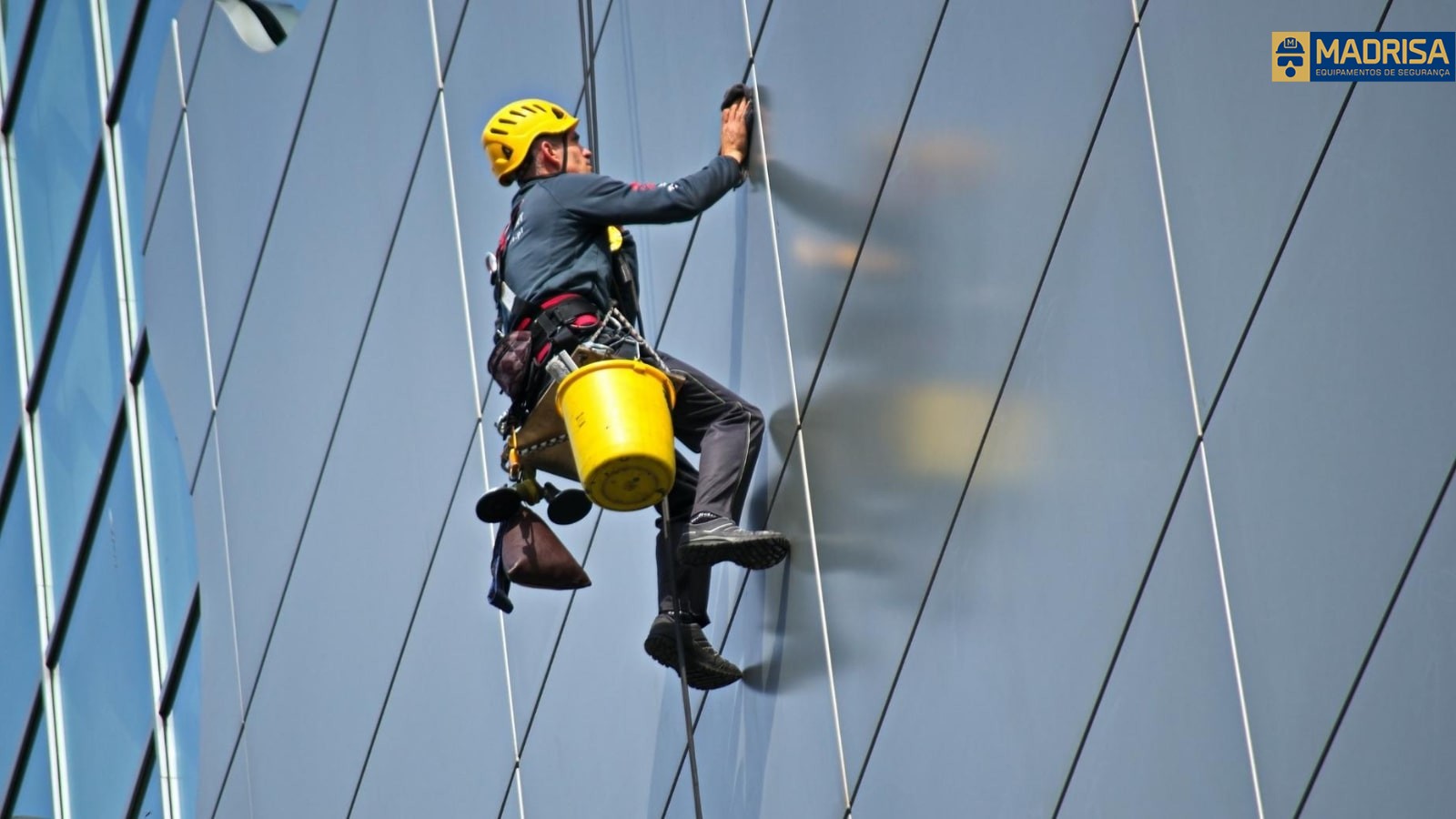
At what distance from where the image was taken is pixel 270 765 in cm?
1239

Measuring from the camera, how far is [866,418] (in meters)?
8.09

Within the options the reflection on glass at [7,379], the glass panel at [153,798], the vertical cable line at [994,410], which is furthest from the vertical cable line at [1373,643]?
the reflection on glass at [7,379]

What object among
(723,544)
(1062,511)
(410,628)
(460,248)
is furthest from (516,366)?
(410,628)

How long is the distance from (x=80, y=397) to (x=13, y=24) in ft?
10.4

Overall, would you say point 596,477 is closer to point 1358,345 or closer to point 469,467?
point 1358,345

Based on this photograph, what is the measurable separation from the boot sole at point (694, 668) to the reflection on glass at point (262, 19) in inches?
232

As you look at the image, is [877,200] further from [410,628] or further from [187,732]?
[187,732]

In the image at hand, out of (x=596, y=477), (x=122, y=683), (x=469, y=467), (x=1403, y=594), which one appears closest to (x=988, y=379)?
(x=596, y=477)

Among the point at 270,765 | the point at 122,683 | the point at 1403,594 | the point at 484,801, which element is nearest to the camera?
the point at 1403,594

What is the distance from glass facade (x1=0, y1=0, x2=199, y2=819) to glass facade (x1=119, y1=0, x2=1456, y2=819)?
236 mm

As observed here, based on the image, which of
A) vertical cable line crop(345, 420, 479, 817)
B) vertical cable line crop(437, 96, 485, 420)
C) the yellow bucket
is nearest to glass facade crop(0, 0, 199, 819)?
vertical cable line crop(345, 420, 479, 817)

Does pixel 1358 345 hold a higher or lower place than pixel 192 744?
higher

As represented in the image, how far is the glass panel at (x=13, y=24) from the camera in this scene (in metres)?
17.4

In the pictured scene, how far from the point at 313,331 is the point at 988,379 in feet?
19.0
